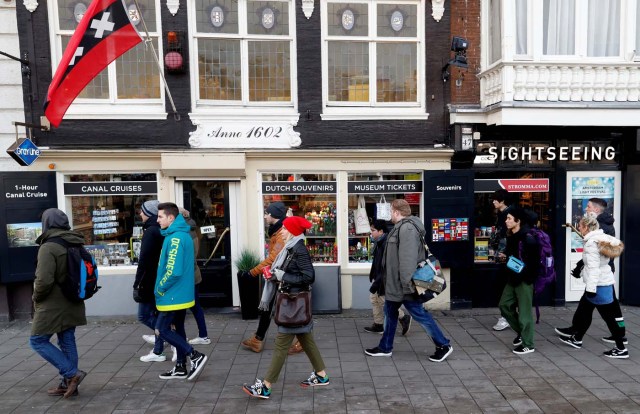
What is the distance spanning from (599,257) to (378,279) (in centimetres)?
281

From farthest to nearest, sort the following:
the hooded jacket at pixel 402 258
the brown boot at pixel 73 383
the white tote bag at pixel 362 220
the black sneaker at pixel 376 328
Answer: the white tote bag at pixel 362 220, the black sneaker at pixel 376 328, the hooded jacket at pixel 402 258, the brown boot at pixel 73 383

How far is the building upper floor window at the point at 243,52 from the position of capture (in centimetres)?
829

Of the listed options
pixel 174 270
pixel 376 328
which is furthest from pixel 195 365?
pixel 376 328

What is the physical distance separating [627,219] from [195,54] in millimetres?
8299

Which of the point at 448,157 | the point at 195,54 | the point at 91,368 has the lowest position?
the point at 91,368

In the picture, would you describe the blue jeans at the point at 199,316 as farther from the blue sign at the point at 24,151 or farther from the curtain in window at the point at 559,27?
the curtain in window at the point at 559,27

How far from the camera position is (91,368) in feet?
19.9

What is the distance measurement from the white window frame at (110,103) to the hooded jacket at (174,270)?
3.56 metres

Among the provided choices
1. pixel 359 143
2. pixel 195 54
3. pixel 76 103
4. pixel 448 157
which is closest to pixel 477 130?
pixel 448 157

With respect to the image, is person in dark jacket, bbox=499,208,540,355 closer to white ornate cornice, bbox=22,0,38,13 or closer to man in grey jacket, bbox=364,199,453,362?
man in grey jacket, bbox=364,199,453,362

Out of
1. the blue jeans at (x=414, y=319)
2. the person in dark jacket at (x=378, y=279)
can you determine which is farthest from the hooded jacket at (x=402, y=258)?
the person in dark jacket at (x=378, y=279)

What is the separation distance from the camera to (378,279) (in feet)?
21.3

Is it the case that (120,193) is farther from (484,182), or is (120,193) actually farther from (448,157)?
(484,182)

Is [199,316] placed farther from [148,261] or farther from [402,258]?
[402,258]
